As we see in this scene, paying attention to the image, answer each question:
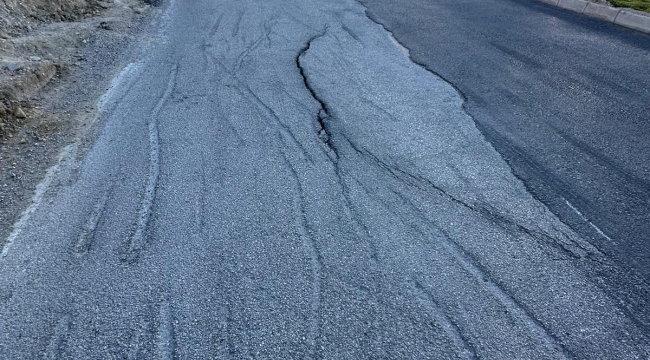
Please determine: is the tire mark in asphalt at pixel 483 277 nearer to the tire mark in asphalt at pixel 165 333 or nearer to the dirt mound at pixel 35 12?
the tire mark in asphalt at pixel 165 333

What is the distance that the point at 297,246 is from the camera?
11.3 ft

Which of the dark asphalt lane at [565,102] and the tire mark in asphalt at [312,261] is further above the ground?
the dark asphalt lane at [565,102]

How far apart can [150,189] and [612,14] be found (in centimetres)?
873

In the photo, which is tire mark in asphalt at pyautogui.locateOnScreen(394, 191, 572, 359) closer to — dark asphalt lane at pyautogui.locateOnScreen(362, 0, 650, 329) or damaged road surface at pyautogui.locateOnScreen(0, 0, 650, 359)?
damaged road surface at pyautogui.locateOnScreen(0, 0, 650, 359)

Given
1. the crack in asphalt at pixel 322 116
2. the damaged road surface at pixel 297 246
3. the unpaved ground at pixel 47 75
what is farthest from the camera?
the crack in asphalt at pixel 322 116

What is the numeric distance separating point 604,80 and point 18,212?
666 cm

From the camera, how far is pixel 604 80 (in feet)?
20.5

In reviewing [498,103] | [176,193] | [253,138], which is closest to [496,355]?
[176,193]

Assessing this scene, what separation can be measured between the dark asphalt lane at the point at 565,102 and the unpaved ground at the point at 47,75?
4.29 metres

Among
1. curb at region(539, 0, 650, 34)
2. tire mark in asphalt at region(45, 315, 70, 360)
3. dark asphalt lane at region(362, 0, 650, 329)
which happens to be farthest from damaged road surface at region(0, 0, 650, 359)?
curb at region(539, 0, 650, 34)

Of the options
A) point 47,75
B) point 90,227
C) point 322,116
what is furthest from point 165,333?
point 47,75

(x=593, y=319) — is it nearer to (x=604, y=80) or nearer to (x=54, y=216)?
(x=54, y=216)

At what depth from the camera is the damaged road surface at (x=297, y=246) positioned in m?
2.78

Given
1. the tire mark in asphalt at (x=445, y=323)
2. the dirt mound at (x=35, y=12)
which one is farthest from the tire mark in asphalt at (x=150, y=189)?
the dirt mound at (x=35, y=12)
